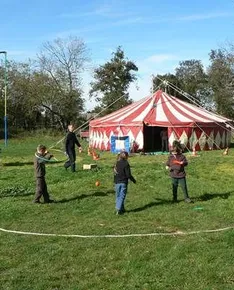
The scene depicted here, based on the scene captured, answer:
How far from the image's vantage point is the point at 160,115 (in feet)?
96.9

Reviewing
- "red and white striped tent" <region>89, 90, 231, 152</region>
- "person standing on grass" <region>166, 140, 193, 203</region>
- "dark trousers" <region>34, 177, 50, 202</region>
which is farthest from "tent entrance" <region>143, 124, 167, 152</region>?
"dark trousers" <region>34, 177, 50, 202</region>

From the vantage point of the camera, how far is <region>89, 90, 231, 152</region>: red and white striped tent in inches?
1118

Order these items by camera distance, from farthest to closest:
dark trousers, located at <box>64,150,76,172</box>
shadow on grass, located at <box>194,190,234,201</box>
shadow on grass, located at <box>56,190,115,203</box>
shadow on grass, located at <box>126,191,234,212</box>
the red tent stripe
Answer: the red tent stripe
dark trousers, located at <box>64,150,76,172</box>
shadow on grass, located at <box>56,190,115,203</box>
shadow on grass, located at <box>194,190,234,201</box>
shadow on grass, located at <box>126,191,234,212</box>

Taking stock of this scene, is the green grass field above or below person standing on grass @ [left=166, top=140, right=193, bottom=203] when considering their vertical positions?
below

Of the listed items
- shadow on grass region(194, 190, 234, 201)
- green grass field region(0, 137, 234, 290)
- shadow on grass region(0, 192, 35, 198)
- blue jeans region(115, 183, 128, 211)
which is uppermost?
blue jeans region(115, 183, 128, 211)

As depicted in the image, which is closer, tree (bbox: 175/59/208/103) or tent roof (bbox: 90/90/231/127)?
tent roof (bbox: 90/90/231/127)

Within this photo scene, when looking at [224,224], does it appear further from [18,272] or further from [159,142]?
[159,142]

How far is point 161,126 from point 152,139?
2434 mm

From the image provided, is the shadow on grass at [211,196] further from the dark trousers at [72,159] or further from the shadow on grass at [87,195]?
the dark trousers at [72,159]

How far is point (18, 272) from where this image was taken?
737 centimetres

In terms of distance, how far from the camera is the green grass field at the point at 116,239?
6973 millimetres

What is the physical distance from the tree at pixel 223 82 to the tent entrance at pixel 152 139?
110 feet

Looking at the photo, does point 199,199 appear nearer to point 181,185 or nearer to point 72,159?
point 181,185

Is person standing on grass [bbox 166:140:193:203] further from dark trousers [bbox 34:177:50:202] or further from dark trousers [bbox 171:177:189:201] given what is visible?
dark trousers [bbox 34:177:50:202]
